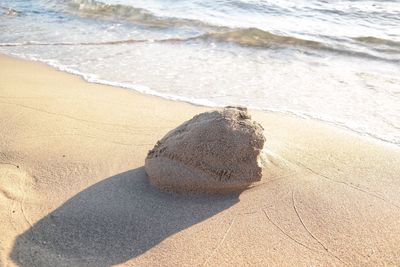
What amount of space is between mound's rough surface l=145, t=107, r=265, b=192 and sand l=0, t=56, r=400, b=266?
0.08 meters

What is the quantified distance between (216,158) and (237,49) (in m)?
3.86

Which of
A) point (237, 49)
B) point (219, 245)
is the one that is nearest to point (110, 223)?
point (219, 245)

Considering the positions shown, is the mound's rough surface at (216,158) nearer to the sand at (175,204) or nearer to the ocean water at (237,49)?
the sand at (175,204)

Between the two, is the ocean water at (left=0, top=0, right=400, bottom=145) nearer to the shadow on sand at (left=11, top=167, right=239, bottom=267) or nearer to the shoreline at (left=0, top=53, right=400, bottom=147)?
the shoreline at (left=0, top=53, right=400, bottom=147)

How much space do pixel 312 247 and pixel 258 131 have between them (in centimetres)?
74

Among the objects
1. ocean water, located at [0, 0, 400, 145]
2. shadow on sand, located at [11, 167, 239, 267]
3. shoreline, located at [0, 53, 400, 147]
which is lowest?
shadow on sand, located at [11, 167, 239, 267]

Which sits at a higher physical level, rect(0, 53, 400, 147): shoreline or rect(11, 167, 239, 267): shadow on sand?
rect(0, 53, 400, 147): shoreline

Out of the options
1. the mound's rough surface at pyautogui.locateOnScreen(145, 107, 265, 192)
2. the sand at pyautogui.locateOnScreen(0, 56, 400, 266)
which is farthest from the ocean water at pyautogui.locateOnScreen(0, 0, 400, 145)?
the mound's rough surface at pyautogui.locateOnScreen(145, 107, 265, 192)

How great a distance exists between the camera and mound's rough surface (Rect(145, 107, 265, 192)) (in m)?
2.68

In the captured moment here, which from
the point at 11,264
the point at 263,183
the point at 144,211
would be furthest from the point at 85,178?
the point at 263,183

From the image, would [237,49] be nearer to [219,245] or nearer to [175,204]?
[175,204]

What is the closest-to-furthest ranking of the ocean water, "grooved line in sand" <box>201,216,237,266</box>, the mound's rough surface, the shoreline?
"grooved line in sand" <box>201,216,237,266</box>, the mound's rough surface, the shoreline, the ocean water

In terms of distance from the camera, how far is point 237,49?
6305mm

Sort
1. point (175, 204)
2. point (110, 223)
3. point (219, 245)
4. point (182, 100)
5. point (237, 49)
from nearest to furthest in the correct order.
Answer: point (219, 245) < point (110, 223) < point (175, 204) < point (182, 100) < point (237, 49)
